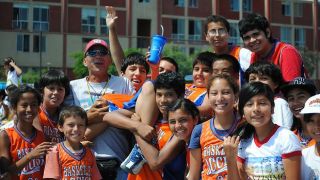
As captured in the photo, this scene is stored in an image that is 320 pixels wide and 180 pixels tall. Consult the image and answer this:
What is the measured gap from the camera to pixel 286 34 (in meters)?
48.6

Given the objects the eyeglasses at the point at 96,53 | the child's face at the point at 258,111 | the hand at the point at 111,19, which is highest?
the hand at the point at 111,19

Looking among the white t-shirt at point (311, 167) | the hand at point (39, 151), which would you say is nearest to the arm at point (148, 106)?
the hand at point (39, 151)

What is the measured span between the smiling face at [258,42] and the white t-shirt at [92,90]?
139 cm

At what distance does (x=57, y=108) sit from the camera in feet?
16.5

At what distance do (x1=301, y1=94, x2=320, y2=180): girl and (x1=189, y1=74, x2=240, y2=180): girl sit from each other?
592mm

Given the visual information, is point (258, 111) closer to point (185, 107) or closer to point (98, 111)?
point (185, 107)

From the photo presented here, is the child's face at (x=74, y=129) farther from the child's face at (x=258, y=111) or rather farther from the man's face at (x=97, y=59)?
the child's face at (x=258, y=111)

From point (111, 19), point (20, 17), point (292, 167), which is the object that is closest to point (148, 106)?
point (292, 167)

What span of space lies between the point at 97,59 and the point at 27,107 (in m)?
0.91

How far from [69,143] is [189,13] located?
41053 millimetres

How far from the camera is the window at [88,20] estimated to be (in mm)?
41969

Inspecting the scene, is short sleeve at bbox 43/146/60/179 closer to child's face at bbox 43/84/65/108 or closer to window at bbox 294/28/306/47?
child's face at bbox 43/84/65/108

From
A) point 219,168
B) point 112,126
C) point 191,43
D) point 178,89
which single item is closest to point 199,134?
point 219,168

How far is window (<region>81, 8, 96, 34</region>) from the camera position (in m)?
42.0
